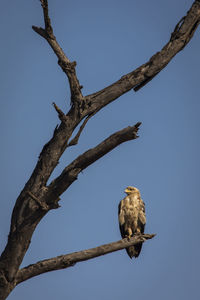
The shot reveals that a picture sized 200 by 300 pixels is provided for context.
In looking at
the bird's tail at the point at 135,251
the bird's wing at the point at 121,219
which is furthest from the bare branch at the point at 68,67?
the bird's wing at the point at 121,219

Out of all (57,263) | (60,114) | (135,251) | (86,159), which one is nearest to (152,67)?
(60,114)

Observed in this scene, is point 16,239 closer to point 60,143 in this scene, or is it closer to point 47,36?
point 60,143

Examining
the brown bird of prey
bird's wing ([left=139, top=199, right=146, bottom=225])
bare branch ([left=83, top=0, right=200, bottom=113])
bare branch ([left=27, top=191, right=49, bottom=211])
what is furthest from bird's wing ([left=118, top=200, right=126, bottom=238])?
bare branch ([left=27, top=191, right=49, bottom=211])

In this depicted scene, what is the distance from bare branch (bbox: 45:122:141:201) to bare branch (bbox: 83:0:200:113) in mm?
704

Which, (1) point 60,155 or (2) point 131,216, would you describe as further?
(2) point 131,216

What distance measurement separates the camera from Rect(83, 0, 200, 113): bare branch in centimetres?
638

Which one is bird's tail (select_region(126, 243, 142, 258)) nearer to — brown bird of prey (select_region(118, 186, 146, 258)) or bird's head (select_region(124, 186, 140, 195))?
brown bird of prey (select_region(118, 186, 146, 258))

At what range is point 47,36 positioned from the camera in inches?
252

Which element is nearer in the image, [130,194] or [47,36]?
[47,36]

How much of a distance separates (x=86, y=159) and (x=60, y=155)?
488 mm

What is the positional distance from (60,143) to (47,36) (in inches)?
56.2

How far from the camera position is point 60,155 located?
626 cm

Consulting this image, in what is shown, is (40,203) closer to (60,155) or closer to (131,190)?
(60,155)

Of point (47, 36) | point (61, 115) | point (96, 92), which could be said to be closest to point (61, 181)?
point (61, 115)
